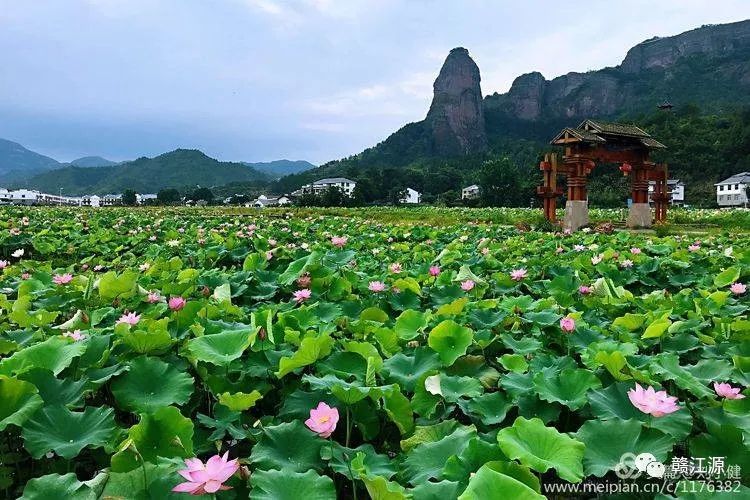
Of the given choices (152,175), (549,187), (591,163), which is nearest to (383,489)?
(591,163)

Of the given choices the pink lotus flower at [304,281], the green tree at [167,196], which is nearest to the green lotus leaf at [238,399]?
the pink lotus flower at [304,281]

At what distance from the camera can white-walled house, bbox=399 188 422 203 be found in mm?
73125

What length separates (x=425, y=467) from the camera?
1303 mm

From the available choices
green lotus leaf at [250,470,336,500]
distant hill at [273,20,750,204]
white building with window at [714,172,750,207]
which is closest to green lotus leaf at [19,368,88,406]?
green lotus leaf at [250,470,336,500]

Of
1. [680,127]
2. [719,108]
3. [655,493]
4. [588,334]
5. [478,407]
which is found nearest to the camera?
[655,493]

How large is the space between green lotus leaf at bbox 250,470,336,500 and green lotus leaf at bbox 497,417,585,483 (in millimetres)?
423

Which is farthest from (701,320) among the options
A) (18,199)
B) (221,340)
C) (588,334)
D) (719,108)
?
(18,199)

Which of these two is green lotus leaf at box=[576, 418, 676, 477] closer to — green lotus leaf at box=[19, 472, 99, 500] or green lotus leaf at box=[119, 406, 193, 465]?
green lotus leaf at box=[119, 406, 193, 465]

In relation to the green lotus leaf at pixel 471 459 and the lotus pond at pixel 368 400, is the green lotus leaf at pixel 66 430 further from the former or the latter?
the green lotus leaf at pixel 471 459

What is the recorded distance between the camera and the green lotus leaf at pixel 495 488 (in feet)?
3.24

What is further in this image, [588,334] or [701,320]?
[701,320]

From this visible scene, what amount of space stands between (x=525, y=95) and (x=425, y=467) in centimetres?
14821

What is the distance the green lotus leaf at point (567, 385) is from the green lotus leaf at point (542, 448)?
0.26 metres

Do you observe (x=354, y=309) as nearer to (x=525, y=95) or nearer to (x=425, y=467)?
(x=425, y=467)
